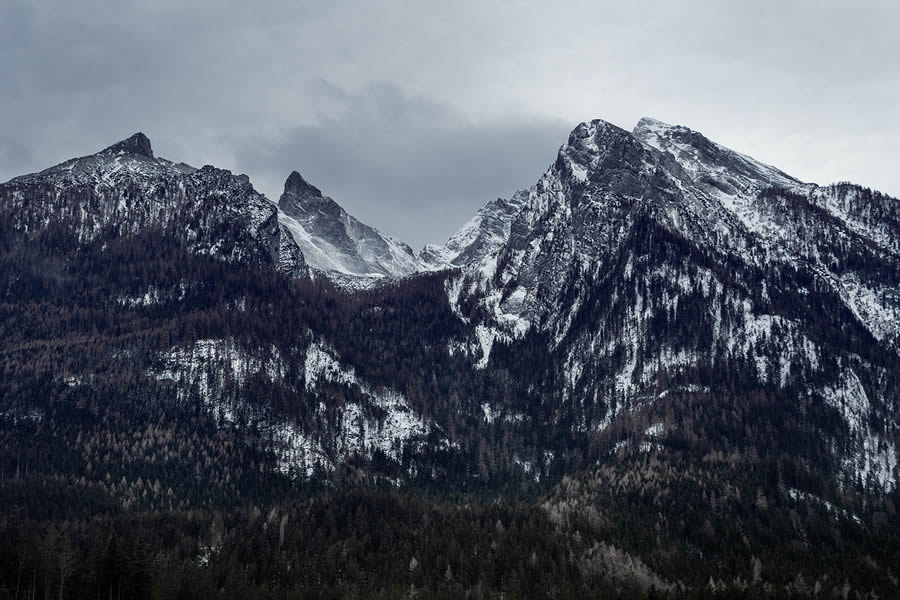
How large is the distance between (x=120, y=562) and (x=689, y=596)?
109 m

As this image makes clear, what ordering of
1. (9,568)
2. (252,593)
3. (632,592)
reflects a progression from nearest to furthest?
(9,568) < (252,593) < (632,592)

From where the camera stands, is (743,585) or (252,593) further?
(743,585)

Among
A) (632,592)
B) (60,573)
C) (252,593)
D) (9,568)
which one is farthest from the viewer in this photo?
(632,592)

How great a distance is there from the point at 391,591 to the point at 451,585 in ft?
48.6

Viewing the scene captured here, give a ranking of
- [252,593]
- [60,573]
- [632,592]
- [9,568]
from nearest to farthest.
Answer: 1. [60,573]
2. [9,568]
3. [252,593]
4. [632,592]

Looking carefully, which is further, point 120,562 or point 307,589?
point 307,589

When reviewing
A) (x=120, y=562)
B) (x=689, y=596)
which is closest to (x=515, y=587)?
(x=689, y=596)

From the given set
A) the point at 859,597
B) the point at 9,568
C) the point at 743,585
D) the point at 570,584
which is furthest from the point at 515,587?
the point at 9,568

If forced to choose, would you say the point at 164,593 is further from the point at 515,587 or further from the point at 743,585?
the point at 743,585

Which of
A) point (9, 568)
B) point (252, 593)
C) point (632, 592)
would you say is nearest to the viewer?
point (9, 568)

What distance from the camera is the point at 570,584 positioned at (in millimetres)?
194750

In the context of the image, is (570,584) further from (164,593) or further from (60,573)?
(60,573)

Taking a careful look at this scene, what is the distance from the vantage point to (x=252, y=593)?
177m

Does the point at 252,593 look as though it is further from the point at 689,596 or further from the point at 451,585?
the point at 689,596
